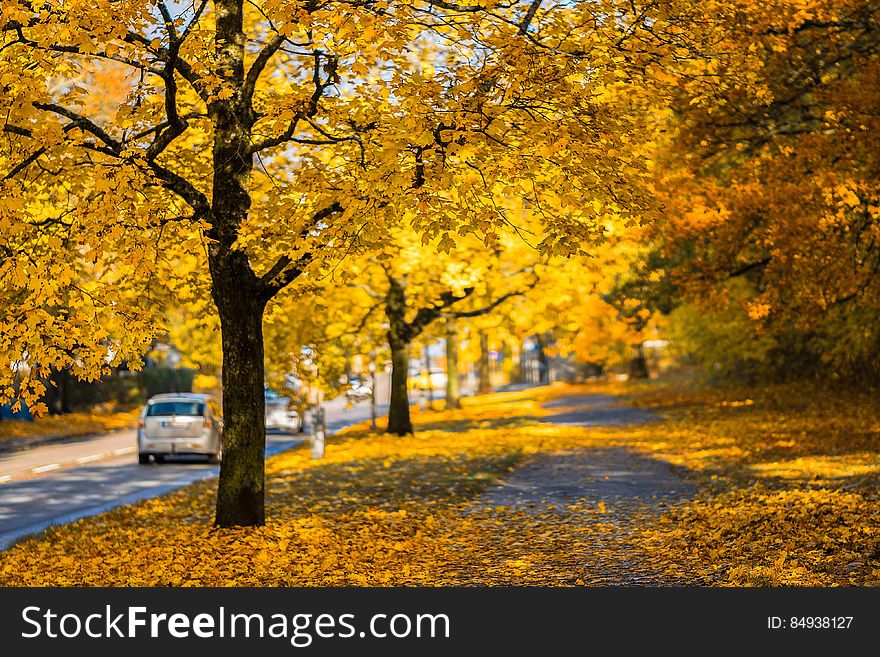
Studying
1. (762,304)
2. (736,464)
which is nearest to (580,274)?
(762,304)

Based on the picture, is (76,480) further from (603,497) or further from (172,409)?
(603,497)

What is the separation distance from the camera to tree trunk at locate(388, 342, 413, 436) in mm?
26516

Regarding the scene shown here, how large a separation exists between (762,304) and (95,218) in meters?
12.8

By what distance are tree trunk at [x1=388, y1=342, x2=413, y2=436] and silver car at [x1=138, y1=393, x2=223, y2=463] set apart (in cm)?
546

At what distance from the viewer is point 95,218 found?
8.69 metres

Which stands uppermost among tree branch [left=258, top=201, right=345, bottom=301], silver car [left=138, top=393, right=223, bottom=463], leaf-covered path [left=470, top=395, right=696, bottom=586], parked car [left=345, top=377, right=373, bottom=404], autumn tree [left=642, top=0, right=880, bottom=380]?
autumn tree [left=642, top=0, right=880, bottom=380]

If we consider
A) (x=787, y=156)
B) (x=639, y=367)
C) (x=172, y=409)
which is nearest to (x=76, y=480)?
(x=172, y=409)

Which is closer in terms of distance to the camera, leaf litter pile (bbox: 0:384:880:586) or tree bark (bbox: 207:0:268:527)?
leaf litter pile (bbox: 0:384:880:586)

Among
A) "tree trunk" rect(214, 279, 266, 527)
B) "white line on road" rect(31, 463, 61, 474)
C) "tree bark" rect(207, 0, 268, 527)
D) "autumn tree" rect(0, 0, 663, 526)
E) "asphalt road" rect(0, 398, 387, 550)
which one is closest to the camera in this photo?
"autumn tree" rect(0, 0, 663, 526)

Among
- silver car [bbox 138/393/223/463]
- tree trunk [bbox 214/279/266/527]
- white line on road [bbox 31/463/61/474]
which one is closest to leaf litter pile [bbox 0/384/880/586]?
tree trunk [bbox 214/279/266/527]

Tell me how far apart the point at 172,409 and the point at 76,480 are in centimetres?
333

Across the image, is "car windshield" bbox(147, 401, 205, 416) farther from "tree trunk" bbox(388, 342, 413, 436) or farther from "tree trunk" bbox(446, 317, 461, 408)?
"tree trunk" bbox(446, 317, 461, 408)

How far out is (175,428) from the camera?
2244cm

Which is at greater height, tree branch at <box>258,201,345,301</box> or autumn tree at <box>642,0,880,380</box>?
autumn tree at <box>642,0,880,380</box>
